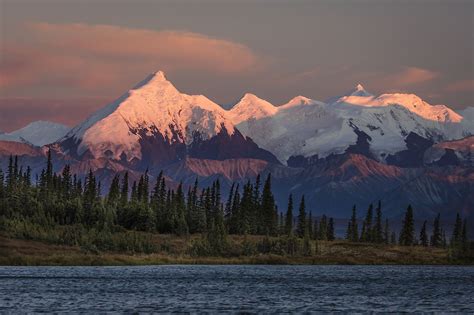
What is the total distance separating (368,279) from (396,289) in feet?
111

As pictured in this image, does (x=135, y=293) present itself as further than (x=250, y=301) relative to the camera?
Yes

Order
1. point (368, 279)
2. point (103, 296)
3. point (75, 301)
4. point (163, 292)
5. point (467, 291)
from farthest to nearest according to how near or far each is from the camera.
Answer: point (368, 279) < point (467, 291) < point (163, 292) < point (103, 296) < point (75, 301)

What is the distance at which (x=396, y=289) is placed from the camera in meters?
158

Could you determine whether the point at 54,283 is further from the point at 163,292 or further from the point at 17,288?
the point at 163,292

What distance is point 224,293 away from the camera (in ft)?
472

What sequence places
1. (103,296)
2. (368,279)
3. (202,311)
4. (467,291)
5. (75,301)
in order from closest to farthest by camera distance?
(202,311) → (75,301) → (103,296) → (467,291) → (368,279)

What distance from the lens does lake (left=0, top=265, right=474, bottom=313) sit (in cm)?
11819

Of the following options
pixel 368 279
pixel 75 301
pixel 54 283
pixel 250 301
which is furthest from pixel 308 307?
pixel 368 279

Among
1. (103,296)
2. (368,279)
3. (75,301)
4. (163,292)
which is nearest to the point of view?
(75,301)

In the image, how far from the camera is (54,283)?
16425 centimetres

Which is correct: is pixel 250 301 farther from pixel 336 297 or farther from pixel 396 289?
pixel 396 289

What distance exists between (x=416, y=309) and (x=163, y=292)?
39.9 m

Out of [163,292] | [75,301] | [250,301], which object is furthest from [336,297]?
[75,301]

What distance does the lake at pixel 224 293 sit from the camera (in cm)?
11819
